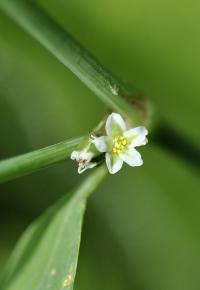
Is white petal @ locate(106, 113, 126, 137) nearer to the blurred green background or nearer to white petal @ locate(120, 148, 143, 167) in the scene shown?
white petal @ locate(120, 148, 143, 167)

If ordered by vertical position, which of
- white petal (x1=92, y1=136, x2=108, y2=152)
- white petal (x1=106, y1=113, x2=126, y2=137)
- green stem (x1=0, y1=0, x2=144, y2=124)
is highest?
green stem (x1=0, y1=0, x2=144, y2=124)

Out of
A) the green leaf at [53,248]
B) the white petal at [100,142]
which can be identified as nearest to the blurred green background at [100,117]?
the green leaf at [53,248]

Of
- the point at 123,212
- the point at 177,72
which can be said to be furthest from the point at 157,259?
the point at 177,72

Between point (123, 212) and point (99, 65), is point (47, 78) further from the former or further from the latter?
point (99, 65)

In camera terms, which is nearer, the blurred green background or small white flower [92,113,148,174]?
small white flower [92,113,148,174]

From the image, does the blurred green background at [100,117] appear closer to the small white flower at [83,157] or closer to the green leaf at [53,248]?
the green leaf at [53,248]

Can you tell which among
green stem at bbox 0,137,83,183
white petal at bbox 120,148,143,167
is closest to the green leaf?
white petal at bbox 120,148,143,167

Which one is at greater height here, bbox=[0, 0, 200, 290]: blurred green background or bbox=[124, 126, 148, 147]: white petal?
bbox=[0, 0, 200, 290]: blurred green background
